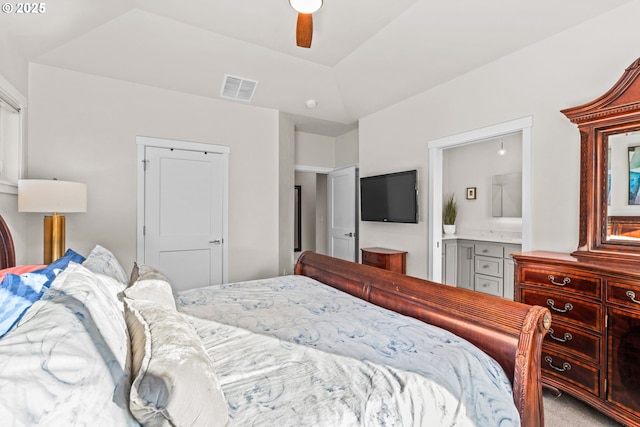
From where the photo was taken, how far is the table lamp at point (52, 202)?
239 cm

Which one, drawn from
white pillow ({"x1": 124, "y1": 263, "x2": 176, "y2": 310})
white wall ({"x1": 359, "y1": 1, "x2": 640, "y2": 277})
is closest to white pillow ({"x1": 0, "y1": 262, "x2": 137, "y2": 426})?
white pillow ({"x1": 124, "y1": 263, "x2": 176, "y2": 310})

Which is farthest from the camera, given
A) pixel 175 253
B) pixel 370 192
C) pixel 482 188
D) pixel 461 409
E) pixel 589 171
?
pixel 482 188

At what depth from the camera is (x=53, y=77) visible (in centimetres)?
319

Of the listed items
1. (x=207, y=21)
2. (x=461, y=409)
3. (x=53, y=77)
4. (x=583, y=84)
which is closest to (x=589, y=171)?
(x=583, y=84)

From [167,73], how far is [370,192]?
288cm

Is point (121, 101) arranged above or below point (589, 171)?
above

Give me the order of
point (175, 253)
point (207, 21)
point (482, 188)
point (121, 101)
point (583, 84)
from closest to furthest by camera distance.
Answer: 1. point (583, 84)
2. point (207, 21)
3. point (121, 101)
4. point (175, 253)
5. point (482, 188)

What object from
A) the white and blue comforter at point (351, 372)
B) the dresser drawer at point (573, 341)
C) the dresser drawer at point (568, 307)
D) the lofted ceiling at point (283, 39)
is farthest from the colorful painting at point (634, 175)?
the white and blue comforter at point (351, 372)

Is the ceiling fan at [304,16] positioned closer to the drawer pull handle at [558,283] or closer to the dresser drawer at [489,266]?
the drawer pull handle at [558,283]

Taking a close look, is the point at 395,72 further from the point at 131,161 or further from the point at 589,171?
the point at 131,161

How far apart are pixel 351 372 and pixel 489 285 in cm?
393

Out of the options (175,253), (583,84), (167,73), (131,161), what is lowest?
(175,253)

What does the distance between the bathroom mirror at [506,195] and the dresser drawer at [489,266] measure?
0.70 metres

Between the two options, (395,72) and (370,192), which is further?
(370,192)
